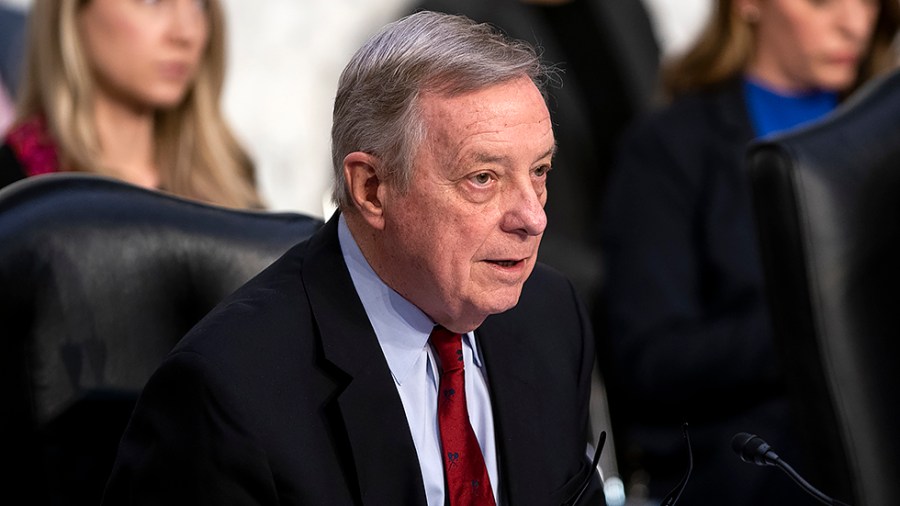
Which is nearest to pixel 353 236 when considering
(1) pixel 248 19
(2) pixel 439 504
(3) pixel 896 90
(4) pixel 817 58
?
(2) pixel 439 504

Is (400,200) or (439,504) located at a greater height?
(400,200)

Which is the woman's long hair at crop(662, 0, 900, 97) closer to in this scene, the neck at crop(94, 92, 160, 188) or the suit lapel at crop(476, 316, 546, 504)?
the neck at crop(94, 92, 160, 188)

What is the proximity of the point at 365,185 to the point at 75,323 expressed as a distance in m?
0.35

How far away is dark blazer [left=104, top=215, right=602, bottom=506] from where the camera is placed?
1.30m

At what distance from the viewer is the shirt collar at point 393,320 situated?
1.44m

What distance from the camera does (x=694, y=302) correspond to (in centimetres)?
256

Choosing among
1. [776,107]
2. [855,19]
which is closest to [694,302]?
[776,107]

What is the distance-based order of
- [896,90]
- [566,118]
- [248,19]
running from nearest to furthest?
[896,90], [566,118], [248,19]

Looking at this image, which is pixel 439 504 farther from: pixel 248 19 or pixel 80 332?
pixel 248 19

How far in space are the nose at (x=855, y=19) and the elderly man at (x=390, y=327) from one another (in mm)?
1482

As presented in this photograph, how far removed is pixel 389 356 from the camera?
144cm

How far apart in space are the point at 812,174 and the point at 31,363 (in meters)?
0.91

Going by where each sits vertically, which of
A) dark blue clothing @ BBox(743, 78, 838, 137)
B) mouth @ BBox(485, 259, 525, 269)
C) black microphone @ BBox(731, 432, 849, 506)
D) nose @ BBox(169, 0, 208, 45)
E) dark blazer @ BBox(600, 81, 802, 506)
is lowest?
dark blazer @ BBox(600, 81, 802, 506)

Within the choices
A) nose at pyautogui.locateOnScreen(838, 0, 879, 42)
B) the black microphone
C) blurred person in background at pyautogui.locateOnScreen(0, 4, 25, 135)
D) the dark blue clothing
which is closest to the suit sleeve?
the black microphone
